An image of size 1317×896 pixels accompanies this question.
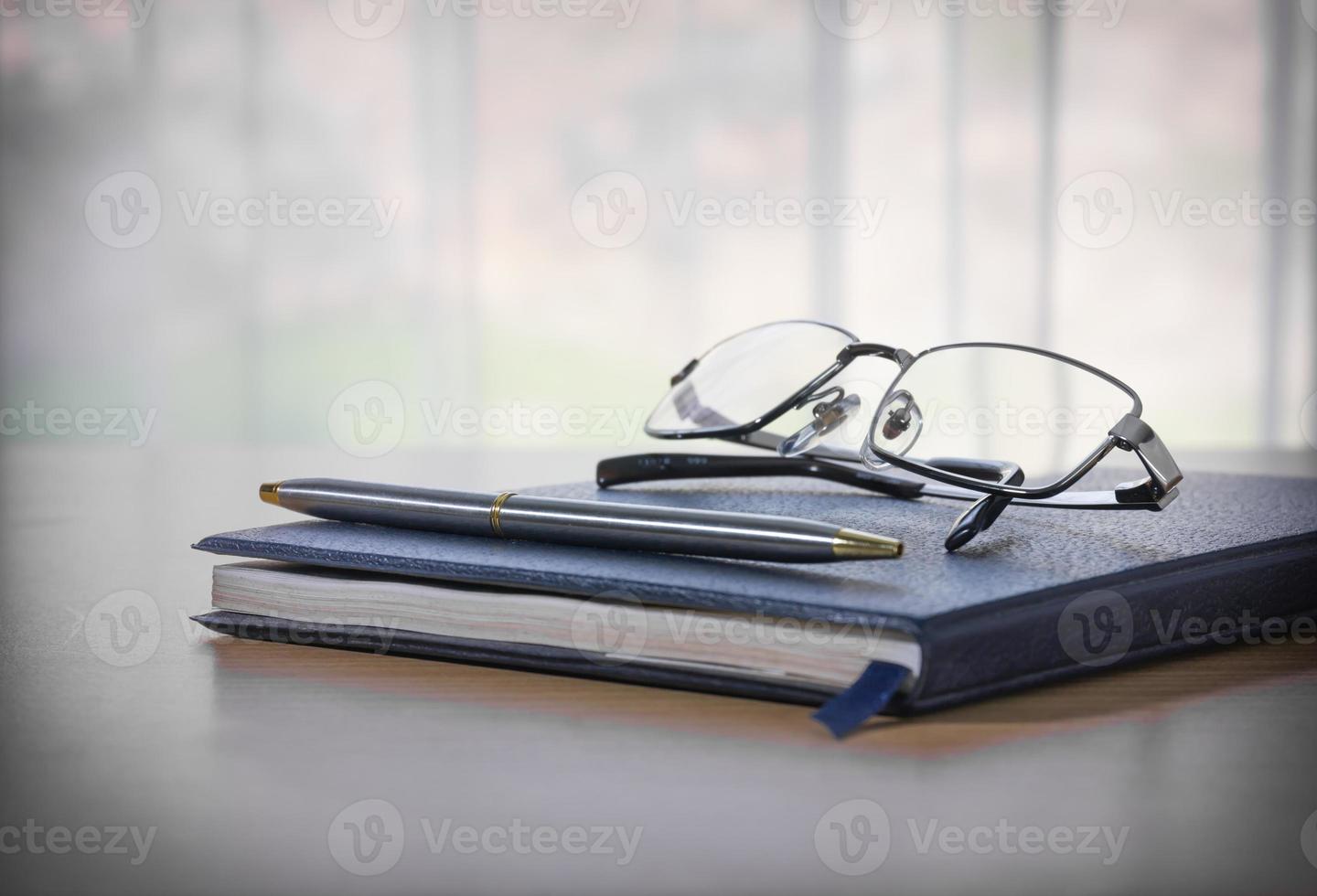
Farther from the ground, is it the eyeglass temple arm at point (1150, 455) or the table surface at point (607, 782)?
the eyeglass temple arm at point (1150, 455)

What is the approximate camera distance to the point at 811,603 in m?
0.41

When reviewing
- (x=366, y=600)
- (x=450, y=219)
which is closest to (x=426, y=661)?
(x=366, y=600)

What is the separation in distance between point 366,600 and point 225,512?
22.4 inches

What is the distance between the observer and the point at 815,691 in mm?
422

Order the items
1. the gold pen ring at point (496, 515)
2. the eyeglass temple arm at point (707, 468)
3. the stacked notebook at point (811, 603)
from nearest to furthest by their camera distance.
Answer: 1. the stacked notebook at point (811, 603)
2. the gold pen ring at point (496, 515)
3. the eyeglass temple arm at point (707, 468)

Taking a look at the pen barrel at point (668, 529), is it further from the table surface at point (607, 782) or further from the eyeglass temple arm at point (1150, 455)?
Result: the eyeglass temple arm at point (1150, 455)

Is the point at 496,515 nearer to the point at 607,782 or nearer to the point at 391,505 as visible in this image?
the point at 391,505

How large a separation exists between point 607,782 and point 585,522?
151mm

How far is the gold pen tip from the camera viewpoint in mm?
420

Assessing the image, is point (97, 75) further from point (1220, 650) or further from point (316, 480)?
point (1220, 650)

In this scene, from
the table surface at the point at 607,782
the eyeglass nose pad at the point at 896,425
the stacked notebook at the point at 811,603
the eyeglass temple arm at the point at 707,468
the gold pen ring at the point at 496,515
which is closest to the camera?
the table surface at the point at 607,782

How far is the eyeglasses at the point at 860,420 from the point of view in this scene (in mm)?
555

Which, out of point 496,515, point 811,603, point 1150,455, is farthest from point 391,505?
point 1150,455

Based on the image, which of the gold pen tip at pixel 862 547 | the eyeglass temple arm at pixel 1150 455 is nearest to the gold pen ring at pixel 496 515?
the gold pen tip at pixel 862 547
